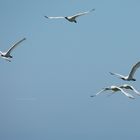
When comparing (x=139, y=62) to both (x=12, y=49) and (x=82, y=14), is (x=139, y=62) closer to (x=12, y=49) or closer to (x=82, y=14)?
(x=82, y=14)

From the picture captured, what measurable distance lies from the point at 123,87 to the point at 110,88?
2.65 meters

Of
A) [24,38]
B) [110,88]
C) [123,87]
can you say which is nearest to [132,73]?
[123,87]

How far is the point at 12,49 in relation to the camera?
34.3 m

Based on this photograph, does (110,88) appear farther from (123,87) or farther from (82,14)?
(82,14)

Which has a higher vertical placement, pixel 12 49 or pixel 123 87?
pixel 12 49

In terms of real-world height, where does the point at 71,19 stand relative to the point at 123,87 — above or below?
above

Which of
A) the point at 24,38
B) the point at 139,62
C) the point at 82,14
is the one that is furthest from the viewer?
the point at 82,14

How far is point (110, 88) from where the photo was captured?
35.3 metres

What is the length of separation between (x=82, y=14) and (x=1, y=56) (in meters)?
5.50

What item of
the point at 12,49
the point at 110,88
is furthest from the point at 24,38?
the point at 110,88

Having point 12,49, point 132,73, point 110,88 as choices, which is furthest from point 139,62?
point 12,49

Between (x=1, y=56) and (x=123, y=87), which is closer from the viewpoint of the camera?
(x=123, y=87)

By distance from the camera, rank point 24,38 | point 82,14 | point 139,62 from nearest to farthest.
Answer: point 24,38 → point 139,62 → point 82,14

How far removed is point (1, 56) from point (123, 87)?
7.62m
